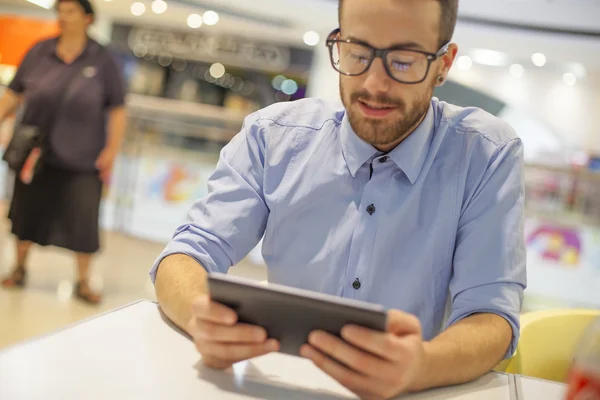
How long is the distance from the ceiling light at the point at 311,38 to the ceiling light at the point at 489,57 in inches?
75.1

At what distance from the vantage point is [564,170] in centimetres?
531

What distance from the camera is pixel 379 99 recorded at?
1.20 meters

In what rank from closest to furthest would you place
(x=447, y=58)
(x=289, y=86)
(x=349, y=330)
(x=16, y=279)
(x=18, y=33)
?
(x=349, y=330) → (x=447, y=58) → (x=16, y=279) → (x=289, y=86) → (x=18, y=33)

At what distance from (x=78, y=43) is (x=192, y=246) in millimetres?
2685

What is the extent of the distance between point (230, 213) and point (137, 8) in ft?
23.9

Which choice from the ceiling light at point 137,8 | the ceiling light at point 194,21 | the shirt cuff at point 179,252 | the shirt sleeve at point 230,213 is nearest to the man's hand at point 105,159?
the shirt sleeve at point 230,213

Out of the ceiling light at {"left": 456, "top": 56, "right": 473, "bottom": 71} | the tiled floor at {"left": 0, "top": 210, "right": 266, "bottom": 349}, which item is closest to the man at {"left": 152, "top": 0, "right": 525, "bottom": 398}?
the tiled floor at {"left": 0, "top": 210, "right": 266, "bottom": 349}

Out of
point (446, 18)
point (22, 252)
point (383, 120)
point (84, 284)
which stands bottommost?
point (84, 284)

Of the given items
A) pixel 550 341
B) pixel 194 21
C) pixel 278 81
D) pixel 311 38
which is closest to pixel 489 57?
pixel 311 38

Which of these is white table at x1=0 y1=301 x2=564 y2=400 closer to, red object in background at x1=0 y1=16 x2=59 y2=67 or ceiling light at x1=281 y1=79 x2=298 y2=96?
ceiling light at x1=281 y1=79 x2=298 y2=96

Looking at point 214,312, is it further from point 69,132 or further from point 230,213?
point 69,132

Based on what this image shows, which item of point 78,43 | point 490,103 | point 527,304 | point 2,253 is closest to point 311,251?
point 490,103

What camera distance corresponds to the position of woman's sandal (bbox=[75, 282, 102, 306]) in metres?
3.67

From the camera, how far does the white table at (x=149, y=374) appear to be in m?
0.78
